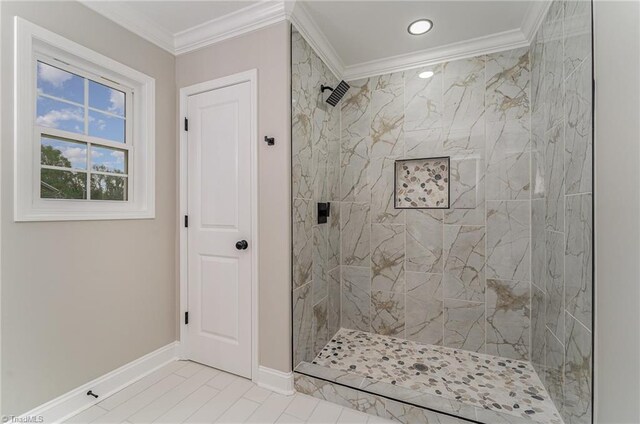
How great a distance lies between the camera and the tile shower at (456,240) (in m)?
1.50

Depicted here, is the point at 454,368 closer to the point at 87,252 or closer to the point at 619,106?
the point at 619,106

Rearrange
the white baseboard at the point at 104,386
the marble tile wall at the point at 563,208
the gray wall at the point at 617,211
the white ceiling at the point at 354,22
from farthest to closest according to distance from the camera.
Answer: the white ceiling at the point at 354,22 < the white baseboard at the point at 104,386 < the marble tile wall at the point at 563,208 < the gray wall at the point at 617,211

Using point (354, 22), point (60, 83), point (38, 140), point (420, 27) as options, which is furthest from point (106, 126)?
point (420, 27)

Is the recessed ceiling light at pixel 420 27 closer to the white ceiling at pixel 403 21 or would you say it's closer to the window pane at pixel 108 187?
the white ceiling at pixel 403 21

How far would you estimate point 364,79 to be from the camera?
104 inches

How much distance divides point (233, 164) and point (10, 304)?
144cm

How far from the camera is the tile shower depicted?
1.50m

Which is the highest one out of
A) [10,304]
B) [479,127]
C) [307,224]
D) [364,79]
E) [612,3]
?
[364,79]

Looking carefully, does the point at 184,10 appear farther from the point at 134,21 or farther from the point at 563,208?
the point at 563,208

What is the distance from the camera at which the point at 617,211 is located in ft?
3.51

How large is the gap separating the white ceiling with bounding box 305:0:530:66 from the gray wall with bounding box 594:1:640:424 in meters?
0.86

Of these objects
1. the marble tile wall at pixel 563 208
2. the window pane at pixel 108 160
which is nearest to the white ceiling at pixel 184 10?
the window pane at pixel 108 160

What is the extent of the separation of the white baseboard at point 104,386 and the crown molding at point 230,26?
2.49m

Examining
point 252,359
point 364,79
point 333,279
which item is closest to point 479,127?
point 364,79
